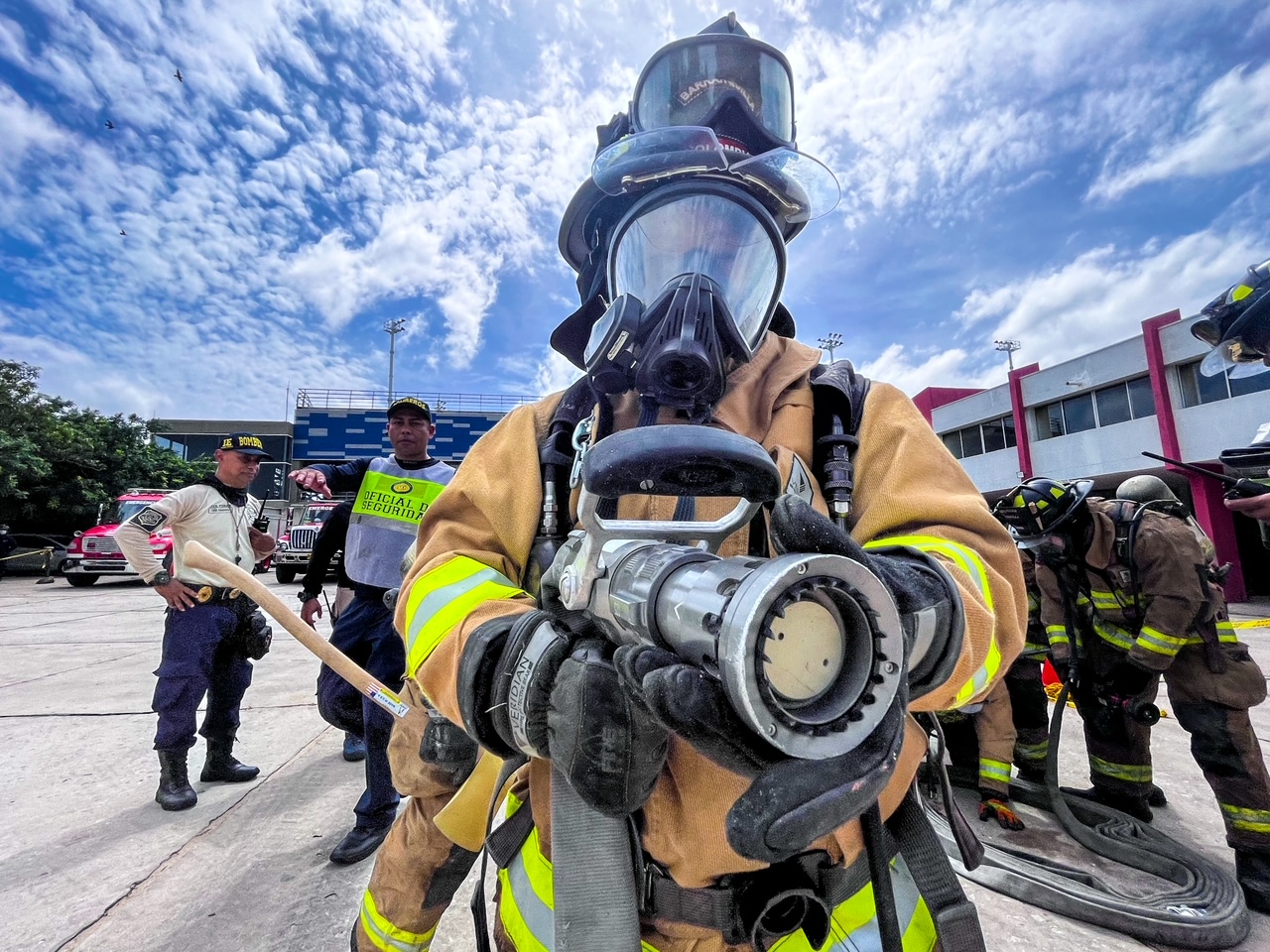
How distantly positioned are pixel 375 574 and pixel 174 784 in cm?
142

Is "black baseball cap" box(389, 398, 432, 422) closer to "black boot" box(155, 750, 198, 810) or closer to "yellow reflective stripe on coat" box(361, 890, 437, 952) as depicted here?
"black boot" box(155, 750, 198, 810)

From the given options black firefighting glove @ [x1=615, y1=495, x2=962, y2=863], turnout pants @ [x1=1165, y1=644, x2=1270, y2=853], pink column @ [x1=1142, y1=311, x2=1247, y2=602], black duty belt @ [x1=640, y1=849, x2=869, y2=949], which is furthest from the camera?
pink column @ [x1=1142, y1=311, x2=1247, y2=602]

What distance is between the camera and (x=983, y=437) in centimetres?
2048

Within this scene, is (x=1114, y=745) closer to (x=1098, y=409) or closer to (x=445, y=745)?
(x=445, y=745)

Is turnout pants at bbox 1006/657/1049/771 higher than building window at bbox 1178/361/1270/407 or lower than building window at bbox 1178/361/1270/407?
lower

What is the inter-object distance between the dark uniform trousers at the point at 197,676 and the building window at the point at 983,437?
21177 millimetres

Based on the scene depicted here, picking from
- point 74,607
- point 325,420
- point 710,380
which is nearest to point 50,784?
point 710,380

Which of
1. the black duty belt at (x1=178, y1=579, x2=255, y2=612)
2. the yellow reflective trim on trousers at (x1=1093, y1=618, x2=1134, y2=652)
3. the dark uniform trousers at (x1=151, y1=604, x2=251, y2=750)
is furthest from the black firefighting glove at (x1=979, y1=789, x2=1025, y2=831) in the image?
the black duty belt at (x1=178, y1=579, x2=255, y2=612)

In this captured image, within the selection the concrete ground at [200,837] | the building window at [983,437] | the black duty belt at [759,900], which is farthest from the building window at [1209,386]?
the black duty belt at [759,900]

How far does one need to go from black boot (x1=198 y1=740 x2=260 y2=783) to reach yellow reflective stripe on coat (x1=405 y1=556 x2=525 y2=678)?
3227mm

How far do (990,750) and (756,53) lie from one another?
3854mm

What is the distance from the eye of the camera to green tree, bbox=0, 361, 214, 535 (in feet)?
59.6

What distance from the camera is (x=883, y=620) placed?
1.91 ft

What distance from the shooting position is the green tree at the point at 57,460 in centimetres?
1817
